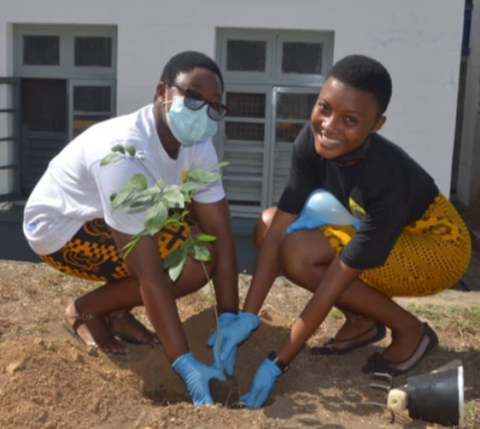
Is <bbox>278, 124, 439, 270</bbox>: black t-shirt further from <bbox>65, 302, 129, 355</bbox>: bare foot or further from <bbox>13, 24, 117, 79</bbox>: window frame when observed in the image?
<bbox>13, 24, 117, 79</bbox>: window frame

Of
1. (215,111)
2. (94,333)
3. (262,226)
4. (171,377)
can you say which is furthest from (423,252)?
(94,333)

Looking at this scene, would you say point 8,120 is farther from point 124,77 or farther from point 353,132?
point 353,132

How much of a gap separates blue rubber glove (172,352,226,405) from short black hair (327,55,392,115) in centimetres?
104

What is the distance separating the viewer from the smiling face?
2715mm

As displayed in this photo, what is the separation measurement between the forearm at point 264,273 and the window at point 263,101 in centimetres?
333

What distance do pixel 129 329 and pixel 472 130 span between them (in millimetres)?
6587

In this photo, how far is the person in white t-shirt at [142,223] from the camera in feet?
8.97

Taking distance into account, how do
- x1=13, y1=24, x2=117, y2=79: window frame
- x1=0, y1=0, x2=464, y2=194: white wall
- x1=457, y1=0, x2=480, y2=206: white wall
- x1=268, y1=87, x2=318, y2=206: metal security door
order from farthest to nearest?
x1=457, y1=0, x2=480, y2=206: white wall
x1=13, y1=24, x2=117, y2=79: window frame
x1=268, y1=87, x2=318, y2=206: metal security door
x1=0, y1=0, x2=464, y2=194: white wall

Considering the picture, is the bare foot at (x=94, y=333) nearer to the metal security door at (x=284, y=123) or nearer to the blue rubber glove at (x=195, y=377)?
the blue rubber glove at (x=195, y=377)

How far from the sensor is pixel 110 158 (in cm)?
257

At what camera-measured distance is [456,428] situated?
2.59 metres

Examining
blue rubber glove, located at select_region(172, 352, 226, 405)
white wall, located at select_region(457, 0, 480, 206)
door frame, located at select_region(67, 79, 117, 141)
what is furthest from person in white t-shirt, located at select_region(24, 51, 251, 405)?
white wall, located at select_region(457, 0, 480, 206)

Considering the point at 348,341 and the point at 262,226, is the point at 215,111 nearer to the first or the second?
the point at 262,226

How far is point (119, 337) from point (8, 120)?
3.86 meters
